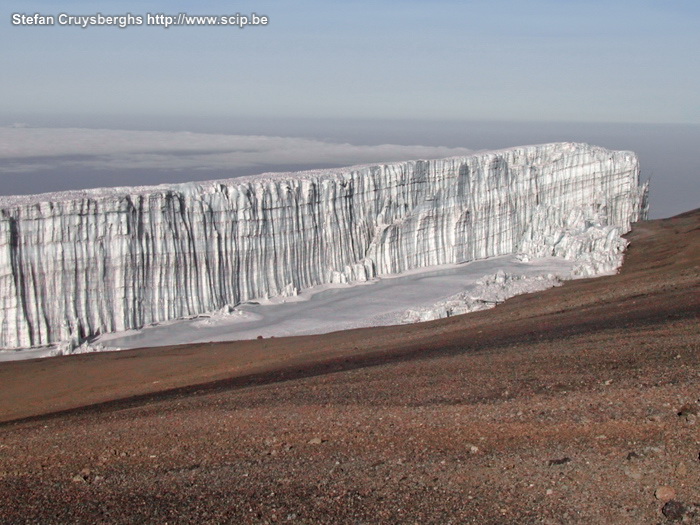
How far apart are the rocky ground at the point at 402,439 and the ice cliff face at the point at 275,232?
330 inches

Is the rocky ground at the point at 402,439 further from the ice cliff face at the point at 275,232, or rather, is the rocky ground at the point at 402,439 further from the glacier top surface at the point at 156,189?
the glacier top surface at the point at 156,189

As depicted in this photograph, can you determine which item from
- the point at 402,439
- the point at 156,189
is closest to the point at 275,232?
the point at 156,189

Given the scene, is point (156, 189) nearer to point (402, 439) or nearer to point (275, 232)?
point (275, 232)

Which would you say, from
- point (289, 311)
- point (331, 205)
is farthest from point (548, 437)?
point (331, 205)

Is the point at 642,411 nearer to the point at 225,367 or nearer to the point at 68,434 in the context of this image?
the point at 68,434

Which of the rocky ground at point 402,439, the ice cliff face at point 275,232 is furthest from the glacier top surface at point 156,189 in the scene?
the rocky ground at point 402,439

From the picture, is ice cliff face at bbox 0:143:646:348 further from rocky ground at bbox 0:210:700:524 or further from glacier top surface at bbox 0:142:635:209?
rocky ground at bbox 0:210:700:524

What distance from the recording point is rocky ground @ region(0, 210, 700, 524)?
26.1ft

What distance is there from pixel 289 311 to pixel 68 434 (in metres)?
17.7

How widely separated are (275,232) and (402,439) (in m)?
21.6

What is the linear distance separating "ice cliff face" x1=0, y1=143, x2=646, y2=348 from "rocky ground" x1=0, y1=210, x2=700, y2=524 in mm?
8377

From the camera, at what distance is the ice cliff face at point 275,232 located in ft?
84.5

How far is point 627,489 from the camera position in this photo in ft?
25.8

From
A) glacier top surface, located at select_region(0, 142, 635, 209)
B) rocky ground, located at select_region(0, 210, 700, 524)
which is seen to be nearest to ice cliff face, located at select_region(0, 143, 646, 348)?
glacier top surface, located at select_region(0, 142, 635, 209)
